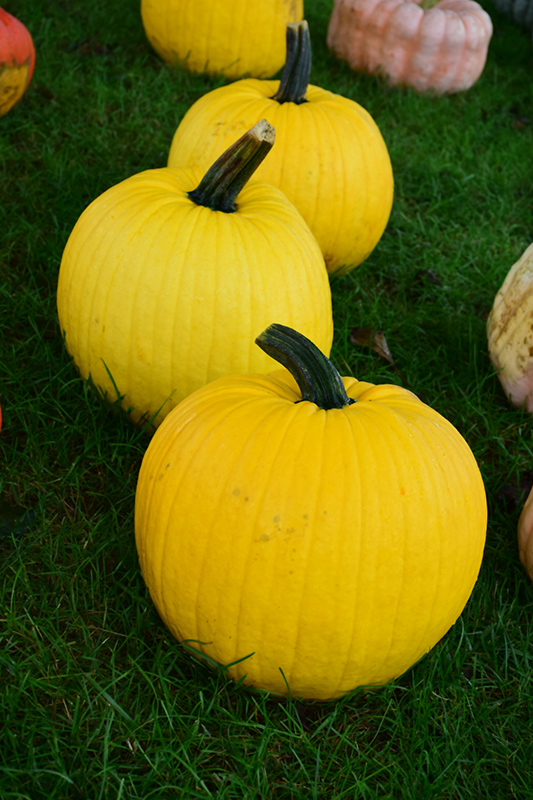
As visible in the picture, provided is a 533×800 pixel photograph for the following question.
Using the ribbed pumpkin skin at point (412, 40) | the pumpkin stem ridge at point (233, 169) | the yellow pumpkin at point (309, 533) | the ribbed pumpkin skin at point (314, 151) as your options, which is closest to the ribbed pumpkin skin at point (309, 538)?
the yellow pumpkin at point (309, 533)

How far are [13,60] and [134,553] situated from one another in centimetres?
265

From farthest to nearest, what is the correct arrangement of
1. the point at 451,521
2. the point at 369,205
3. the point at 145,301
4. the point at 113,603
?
the point at 369,205 < the point at 145,301 < the point at 113,603 < the point at 451,521

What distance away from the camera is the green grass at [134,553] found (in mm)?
1714

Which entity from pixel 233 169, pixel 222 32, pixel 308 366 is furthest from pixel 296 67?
pixel 308 366

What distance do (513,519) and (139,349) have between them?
4.53 ft

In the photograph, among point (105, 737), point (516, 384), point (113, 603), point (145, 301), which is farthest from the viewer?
point (516, 384)

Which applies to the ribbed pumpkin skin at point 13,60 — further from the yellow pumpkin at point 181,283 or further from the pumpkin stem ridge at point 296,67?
the yellow pumpkin at point 181,283

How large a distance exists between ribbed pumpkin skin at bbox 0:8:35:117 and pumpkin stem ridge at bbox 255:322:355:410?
2.50 m

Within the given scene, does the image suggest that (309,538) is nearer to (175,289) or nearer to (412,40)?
(175,289)

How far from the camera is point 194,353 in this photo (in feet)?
7.64

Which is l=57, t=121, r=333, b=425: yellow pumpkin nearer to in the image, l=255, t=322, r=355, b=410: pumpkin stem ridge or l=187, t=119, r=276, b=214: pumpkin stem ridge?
l=187, t=119, r=276, b=214: pumpkin stem ridge

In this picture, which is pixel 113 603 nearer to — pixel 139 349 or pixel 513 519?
pixel 139 349

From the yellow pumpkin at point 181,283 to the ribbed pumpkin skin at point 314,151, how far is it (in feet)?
2.16

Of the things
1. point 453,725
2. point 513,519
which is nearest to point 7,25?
point 513,519
